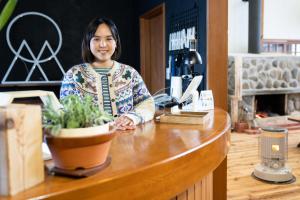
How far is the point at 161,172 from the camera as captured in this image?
0.82 m

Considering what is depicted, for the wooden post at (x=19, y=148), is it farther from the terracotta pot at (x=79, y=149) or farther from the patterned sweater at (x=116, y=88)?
the patterned sweater at (x=116, y=88)

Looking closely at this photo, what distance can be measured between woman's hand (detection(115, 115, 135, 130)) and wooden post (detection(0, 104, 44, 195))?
0.63 meters

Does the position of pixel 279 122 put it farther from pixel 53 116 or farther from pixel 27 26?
pixel 53 116

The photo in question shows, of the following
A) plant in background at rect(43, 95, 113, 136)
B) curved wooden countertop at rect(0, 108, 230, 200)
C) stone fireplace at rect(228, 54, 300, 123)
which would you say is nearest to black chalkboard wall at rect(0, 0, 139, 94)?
stone fireplace at rect(228, 54, 300, 123)

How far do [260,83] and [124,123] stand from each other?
6153 millimetres

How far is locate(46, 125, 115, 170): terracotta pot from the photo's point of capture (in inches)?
27.0

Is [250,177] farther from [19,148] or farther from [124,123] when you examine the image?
[19,148]

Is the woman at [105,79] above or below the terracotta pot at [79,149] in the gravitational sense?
above

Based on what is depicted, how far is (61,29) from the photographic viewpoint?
468 cm

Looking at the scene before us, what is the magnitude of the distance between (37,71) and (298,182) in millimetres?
3753

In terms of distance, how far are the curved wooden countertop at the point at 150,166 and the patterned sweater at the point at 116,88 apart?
301mm

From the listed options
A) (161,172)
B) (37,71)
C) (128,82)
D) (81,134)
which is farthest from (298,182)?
(37,71)

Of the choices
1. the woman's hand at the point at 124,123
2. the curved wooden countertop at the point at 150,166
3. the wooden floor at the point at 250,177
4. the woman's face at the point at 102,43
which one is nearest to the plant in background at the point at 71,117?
the curved wooden countertop at the point at 150,166

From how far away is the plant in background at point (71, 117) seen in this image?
700 millimetres
